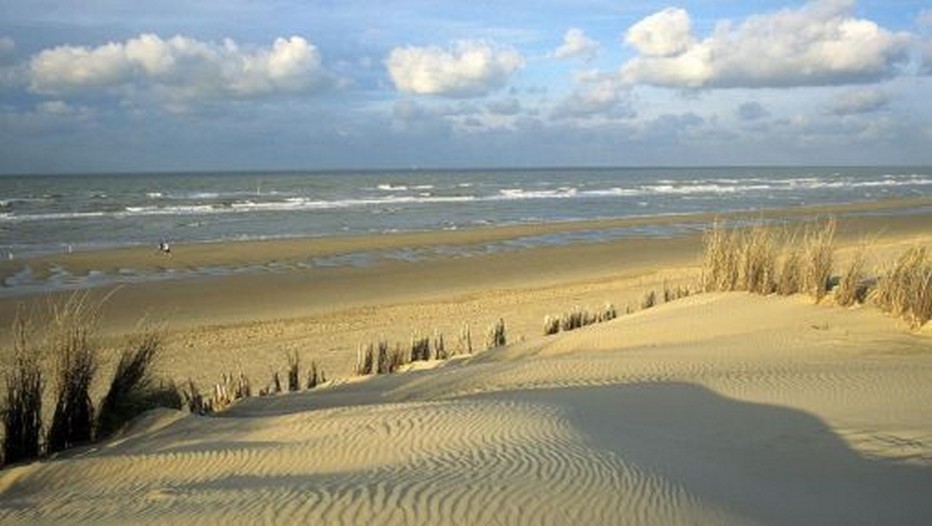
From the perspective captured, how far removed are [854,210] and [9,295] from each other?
37.7 meters

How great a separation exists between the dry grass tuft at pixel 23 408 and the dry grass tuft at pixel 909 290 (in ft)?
30.6

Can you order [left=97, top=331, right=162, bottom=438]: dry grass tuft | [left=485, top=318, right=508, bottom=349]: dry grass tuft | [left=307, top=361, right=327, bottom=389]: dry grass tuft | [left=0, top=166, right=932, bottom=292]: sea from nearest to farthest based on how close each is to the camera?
1. [left=97, top=331, right=162, bottom=438]: dry grass tuft
2. [left=307, top=361, right=327, bottom=389]: dry grass tuft
3. [left=485, top=318, right=508, bottom=349]: dry grass tuft
4. [left=0, top=166, right=932, bottom=292]: sea

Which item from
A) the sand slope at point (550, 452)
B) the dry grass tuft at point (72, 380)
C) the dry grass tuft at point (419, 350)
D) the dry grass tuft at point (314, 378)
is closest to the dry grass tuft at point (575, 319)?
the dry grass tuft at point (419, 350)

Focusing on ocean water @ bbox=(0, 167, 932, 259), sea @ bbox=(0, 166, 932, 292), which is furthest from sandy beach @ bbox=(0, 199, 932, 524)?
ocean water @ bbox=(0, 167, 932, 259)

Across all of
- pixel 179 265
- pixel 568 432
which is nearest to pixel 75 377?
pixel 568 432

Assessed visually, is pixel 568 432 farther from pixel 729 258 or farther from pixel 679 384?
pixel 729 258

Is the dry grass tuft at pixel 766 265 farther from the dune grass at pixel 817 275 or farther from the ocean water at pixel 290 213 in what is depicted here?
the ocean water at pixel 290 213

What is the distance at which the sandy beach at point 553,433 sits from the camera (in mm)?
4148

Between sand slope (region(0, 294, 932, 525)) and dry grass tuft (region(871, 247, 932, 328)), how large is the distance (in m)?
1.33

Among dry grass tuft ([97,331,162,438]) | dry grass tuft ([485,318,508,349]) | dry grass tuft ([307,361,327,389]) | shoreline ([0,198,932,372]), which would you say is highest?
dry grass tuft ([97,331,162,438])

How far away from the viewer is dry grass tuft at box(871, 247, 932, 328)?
9.80 metres

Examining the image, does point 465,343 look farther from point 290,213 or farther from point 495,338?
point 290,213

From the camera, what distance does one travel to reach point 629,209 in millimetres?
44094

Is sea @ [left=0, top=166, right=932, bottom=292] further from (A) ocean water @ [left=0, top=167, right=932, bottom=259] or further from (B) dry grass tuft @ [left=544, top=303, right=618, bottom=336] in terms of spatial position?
(B) dry grass tuft @ [left=544, top=303, right=618, bottom=336]
